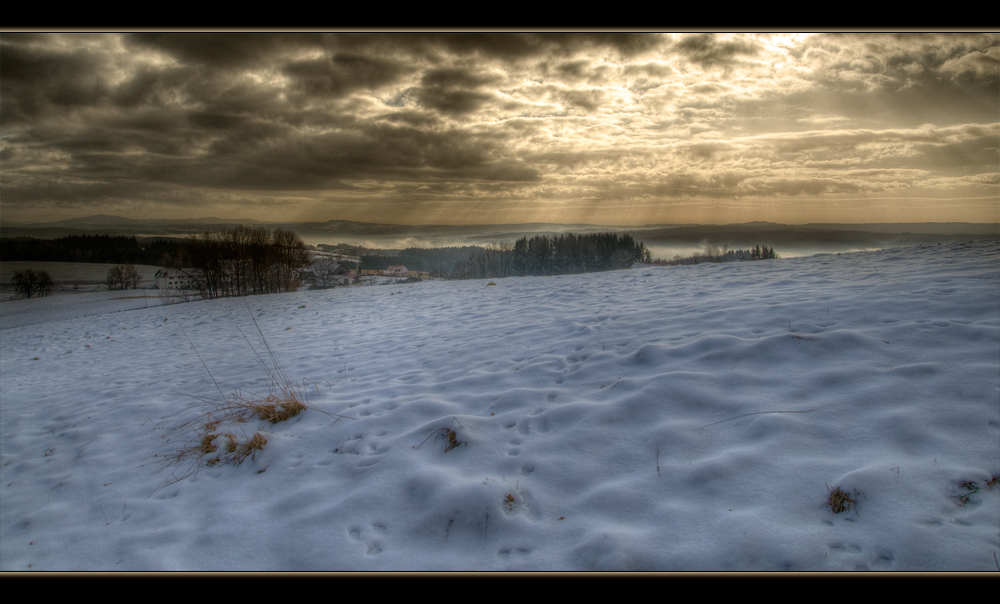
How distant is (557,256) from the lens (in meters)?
78.6

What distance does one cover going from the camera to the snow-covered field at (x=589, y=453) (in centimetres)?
202

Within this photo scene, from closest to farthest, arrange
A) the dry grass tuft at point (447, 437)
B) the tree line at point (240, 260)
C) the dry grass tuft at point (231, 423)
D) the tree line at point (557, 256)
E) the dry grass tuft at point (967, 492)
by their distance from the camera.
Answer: the dry grass tuft at point (967, 492) → the dry grass tuft at point (447, 437) → the dry grass tuft at point (231, 423) → the tree line at point (240, 260) → the tree line at point (557, 256)

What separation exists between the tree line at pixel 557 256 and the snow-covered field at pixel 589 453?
226 feet

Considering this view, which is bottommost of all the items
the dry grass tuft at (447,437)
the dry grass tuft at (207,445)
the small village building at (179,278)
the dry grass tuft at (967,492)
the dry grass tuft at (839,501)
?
the dry grass tuft at (207,445)

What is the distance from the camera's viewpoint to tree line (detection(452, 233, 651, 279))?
76.4m

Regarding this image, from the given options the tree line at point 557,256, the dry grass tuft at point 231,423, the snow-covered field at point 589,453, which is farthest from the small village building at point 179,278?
the tree line at point 557,256

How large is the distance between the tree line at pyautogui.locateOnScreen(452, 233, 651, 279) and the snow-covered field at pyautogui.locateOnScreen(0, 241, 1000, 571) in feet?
226

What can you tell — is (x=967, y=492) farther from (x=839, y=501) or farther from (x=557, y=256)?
(x=557, y=256)

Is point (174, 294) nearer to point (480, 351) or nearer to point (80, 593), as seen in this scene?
point (480, 351)

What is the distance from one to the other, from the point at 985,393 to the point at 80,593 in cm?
507

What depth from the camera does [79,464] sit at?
376 centimetres

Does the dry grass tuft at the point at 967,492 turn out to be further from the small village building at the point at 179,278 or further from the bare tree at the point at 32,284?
the bare tree at the point at 32,284

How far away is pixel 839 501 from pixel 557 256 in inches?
3061

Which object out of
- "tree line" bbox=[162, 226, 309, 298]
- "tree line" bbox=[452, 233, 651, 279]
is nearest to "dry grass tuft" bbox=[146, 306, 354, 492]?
"tree line" bbox=[162, 226, 309, 298]
